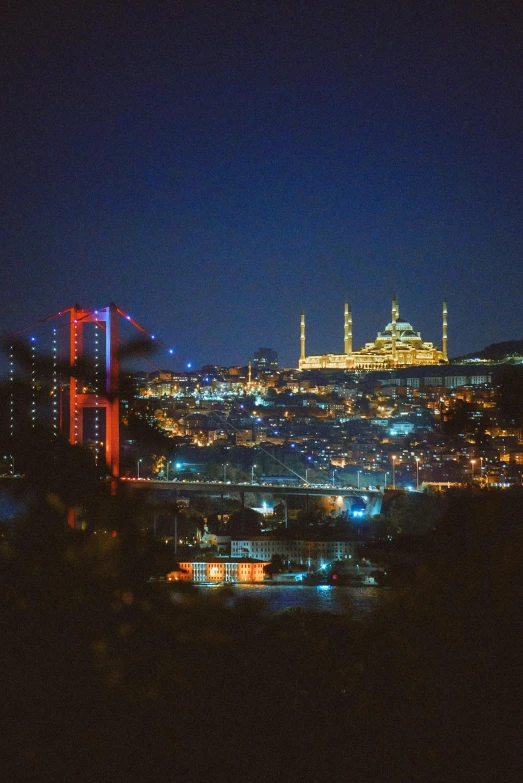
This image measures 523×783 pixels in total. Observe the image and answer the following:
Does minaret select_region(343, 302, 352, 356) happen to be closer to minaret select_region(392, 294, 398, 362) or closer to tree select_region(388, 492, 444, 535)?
minaret select_region(392, 294, 398, 362)

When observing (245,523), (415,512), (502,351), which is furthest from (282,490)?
(502,351)

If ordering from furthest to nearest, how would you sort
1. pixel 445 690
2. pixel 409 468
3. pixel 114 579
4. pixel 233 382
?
pixel 233 382 → pixel 409 468 → pixel 114 579 → pixel 445 690

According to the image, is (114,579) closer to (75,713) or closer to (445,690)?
(75,713)

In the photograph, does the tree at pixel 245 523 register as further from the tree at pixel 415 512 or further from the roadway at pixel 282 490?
the tree at pixel 415 512

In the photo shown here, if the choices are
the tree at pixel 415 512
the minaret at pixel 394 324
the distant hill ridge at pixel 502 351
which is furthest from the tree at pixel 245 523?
the minaret at pixel 394 324

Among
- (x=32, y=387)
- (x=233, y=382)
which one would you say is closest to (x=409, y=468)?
(x=32, y=387)
